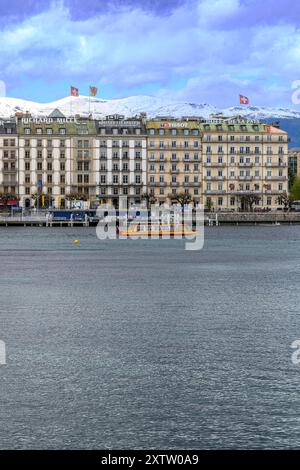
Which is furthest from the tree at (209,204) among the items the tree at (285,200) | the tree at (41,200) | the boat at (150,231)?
the boat at (150,231)

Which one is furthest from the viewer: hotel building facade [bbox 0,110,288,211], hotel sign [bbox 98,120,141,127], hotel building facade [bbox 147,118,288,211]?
hotel sign [bbox 98,120,141,127]

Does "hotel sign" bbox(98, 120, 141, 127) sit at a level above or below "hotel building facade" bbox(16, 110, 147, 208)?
above

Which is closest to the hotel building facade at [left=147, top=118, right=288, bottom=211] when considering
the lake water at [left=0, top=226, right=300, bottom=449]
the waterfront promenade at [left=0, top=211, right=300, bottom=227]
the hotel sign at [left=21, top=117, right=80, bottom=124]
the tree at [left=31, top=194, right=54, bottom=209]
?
the waterfront promenade at [left=0, top=211, right=300, bottom=227]

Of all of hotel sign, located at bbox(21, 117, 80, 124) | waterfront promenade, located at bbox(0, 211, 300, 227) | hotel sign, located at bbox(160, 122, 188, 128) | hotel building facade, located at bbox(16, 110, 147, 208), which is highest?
hotel sign, located at bbox(21, 117, 80, 124)

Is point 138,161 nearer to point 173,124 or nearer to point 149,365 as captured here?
point 173,124

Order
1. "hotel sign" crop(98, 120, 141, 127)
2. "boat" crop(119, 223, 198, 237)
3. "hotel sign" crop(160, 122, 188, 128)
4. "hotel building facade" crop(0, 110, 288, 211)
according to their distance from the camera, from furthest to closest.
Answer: "hotel sign" crop(160, 122, 188, 128), "hotel sign" crop(98, 120, 141, 127), "hotel building facade" crop(0, 110, 288, 211), "boat" crop(119, 223, 198, 237)

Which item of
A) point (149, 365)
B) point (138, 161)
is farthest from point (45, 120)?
point (149, 365)

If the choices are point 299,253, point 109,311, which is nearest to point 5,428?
point 109,311

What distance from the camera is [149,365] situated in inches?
910

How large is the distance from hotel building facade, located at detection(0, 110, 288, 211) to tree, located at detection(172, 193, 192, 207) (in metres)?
1.35

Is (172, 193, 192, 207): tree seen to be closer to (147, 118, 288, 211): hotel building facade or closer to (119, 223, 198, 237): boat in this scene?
(147, 118, 288, 211): hotel building facade

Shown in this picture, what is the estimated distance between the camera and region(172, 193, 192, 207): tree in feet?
565
